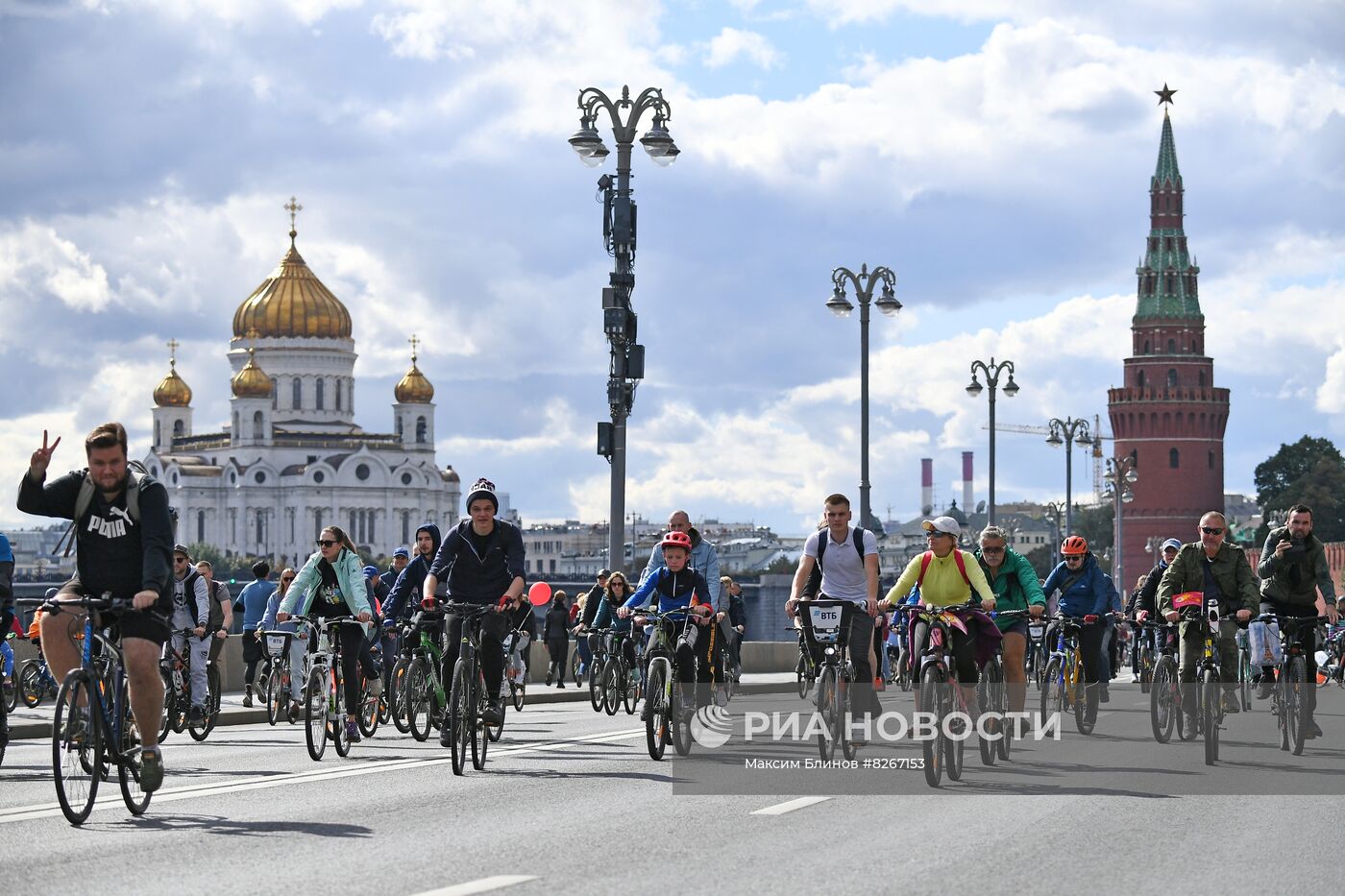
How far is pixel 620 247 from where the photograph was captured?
92.4ft

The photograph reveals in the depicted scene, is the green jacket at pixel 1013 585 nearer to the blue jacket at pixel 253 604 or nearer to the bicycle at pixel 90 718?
the bicycle at pixel 90 718

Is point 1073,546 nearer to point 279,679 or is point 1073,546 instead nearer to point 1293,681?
point 1293,681

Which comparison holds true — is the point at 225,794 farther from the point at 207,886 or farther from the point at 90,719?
the point at 207,886

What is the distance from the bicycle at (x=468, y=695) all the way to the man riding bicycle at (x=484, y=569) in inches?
3.2

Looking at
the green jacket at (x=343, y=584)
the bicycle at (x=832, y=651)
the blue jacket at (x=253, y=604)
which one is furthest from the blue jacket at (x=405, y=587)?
the blue jacket at (x=253, y=604)

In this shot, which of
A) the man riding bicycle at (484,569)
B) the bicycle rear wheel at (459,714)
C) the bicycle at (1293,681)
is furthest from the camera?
the bicycle at (1293,681)

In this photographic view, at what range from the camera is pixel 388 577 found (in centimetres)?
2348

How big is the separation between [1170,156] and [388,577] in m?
144

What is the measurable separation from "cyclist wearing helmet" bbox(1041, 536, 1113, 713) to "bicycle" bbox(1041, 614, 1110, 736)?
1.7 inches

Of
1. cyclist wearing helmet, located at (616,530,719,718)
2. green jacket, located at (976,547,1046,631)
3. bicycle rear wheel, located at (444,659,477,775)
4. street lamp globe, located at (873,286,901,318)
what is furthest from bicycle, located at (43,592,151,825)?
street lamp globe, located at (873,286,901,318)

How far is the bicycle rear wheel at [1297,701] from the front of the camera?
1583cm

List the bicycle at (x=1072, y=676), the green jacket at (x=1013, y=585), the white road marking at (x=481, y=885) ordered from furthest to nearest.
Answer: the bicycle at (x=1072, y=676) → the green jacket at (x=1013, y=585) → the white road marking at (x=481, y=885)

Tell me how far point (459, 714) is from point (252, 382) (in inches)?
6446

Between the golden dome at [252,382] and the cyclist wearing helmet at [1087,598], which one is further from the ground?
the golden dome at [252,382]
